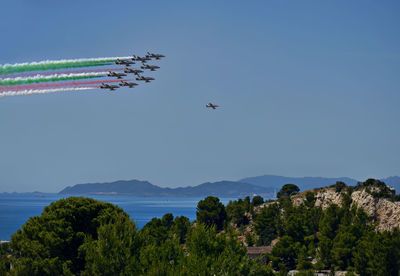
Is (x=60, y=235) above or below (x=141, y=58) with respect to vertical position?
below

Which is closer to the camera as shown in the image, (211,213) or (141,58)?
(141,58)

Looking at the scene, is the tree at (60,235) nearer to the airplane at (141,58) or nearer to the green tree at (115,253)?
the green tree at (115,253)

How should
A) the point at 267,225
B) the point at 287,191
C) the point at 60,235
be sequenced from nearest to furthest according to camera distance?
the point at 60,235
the point at 267,225
the point at 287,191

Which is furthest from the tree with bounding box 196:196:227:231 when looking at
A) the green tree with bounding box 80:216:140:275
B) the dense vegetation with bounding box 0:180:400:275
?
the green tree with bounding box 80:216:140:275

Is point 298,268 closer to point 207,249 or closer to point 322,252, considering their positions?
point 322,252

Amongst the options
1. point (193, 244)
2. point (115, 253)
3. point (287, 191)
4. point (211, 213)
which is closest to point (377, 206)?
point (211, 213)

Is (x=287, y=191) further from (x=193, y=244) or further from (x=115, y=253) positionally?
(x=115, y=253)

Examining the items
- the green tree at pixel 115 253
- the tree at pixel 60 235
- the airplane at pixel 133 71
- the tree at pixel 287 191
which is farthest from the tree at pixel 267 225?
the green tree at pixel 115 253

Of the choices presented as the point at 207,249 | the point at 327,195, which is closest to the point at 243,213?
the point at 327,195
